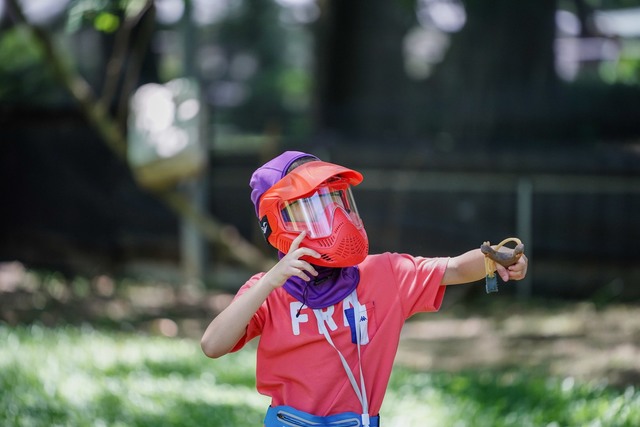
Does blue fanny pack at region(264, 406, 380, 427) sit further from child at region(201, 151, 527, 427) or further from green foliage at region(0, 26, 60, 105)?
green foliage at region(0, 26, 60, 105)

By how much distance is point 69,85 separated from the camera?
8.63 metres

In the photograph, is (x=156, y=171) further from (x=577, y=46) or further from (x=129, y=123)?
(x=577, y=46)

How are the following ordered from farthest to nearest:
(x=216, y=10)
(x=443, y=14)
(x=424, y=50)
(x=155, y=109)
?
(x=216, y=10) → (x=424, y=50) → (x=443, y=14) → (x=155, y=109)

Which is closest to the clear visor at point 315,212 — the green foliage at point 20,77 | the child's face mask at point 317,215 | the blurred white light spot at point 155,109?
the child's face mask at point 317,215

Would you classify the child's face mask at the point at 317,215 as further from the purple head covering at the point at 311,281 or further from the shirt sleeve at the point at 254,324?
the shirt sleeve at the point at 254,324

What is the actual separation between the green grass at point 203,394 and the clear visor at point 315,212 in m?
2.26

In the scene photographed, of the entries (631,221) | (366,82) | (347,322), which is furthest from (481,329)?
(347,322)

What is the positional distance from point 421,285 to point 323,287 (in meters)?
0.31

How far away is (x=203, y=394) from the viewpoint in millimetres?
5492

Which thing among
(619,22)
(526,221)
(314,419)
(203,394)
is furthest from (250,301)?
(619,22)

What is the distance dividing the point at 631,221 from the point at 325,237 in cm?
613

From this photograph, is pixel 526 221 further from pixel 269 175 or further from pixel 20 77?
pixel 20 77

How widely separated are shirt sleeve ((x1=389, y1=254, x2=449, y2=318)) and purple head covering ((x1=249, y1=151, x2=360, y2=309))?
0.49 ft

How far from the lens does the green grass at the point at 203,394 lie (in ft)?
15.4
